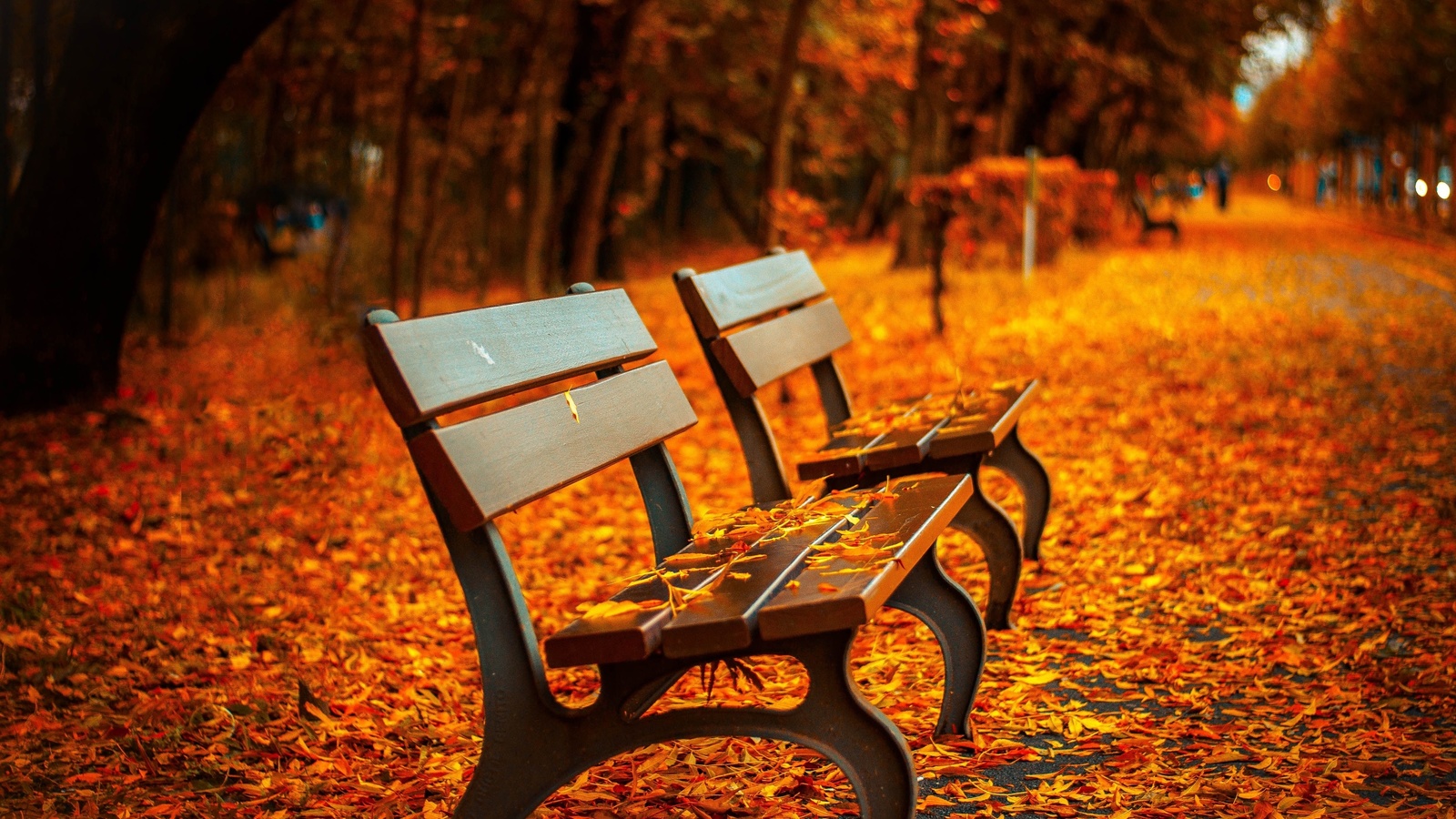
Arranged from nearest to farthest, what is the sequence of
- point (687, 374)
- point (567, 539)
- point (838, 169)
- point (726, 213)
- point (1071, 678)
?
point (1071, 678) → point (567, 539) → point (687, 374) → point (838, 169) → point (726, 213)

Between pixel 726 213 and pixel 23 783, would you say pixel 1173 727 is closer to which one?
pixel 23 783

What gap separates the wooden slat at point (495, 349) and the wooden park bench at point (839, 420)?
15.3 inches

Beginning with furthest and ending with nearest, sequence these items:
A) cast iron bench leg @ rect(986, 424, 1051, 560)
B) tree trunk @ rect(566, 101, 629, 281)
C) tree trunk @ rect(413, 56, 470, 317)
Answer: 1. tree trunk @ rect(566, 101, 629, 281)
2. tree trunk @ rect(413, 56, 470, 317)
3. cast iron bench leg @ rect(986, 424, 1051, 560)

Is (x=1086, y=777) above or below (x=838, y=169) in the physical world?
below

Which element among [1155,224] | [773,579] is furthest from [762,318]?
[1155,224]

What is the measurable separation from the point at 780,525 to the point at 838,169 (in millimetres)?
22850

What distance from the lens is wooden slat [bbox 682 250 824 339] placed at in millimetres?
3652

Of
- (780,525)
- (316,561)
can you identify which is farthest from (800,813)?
(316,561)

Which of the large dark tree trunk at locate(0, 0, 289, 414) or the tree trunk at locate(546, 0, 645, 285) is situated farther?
the tree trunk at locate(546, 0, 645, 285)

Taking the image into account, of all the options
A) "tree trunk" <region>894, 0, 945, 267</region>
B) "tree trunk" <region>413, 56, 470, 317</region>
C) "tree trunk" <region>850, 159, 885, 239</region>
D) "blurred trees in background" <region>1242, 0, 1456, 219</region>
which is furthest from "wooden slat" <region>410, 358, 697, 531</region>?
"tree trunk" <region>850, 159, 885, 239</region>

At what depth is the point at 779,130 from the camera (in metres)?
9.20

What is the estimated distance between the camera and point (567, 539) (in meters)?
5.74

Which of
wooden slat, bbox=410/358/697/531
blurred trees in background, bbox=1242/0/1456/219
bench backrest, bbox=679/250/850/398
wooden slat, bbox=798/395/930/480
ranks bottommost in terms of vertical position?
wooden slat, bbox=798/395/930/480

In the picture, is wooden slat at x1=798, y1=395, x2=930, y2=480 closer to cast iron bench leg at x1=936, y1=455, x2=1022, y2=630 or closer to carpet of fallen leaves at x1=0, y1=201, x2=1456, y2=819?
cast iron bench leg at x1=936, y1=455, x2=1022, y2=630
